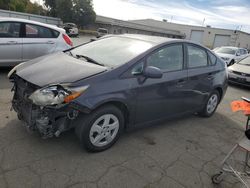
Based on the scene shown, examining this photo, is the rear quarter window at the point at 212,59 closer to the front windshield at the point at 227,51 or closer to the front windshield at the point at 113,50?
the front windshield at the point at 113,50

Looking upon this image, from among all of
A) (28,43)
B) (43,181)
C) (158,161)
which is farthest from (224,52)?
(43,181)

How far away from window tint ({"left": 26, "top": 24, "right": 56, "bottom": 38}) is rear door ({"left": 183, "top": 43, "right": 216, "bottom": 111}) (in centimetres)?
423

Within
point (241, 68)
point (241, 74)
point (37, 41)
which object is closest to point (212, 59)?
point (37, 41)

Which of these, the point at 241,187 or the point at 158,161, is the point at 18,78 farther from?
the point at 241,187

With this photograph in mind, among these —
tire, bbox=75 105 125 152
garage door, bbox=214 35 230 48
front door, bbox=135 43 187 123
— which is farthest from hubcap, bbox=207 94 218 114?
garage door, bbox=214 35 230 48

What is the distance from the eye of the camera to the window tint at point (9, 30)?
564 cm

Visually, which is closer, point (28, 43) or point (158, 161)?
point (158, 161)

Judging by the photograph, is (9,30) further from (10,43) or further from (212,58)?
(212,58)

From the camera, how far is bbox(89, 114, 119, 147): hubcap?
2871 millimetres

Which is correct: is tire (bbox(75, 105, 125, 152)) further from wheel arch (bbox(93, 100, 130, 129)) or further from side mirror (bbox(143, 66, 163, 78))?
side mirror (bbox(143, 66, 163, 78))

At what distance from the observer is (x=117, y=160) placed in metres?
2.92

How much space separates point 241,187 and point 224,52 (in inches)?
528

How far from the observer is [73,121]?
8.91 feet

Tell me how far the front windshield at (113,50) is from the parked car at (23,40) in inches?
106
